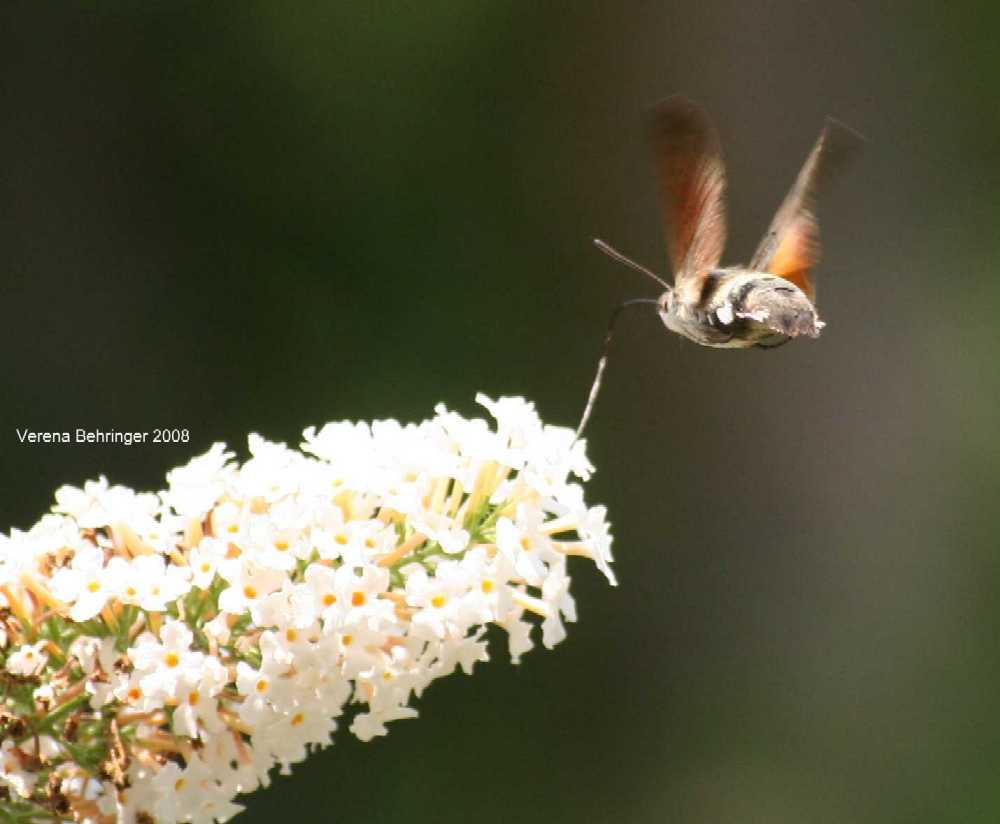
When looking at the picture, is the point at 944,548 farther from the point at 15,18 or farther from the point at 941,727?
the point at 15,18

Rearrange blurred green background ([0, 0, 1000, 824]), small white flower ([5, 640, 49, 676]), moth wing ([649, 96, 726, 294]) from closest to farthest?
1. small white flower ([5, 640, 49, 676])
2. moth wing ([649, 96, 726, 294])
3. blurred green background ([0, 0, 1000, 824])

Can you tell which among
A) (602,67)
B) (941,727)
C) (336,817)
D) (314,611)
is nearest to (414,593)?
(314,611)

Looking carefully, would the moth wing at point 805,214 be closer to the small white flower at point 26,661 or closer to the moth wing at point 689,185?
the moth wing at point 689,185

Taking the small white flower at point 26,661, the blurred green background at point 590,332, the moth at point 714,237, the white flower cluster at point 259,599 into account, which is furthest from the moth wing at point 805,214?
the blurred green background at point 590,332

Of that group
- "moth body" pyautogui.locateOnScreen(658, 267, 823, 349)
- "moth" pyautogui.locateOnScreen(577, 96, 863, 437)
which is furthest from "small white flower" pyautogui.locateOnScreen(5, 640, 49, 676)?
"moth body" pyautogui.locateOnScreen(658, 267, 823, 349)

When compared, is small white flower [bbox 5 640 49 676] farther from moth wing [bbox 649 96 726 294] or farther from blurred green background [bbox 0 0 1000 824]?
blurred green background [bbox 0 0 1000 824]

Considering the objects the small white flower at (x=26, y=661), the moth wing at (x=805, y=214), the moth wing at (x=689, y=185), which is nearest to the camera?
the small white flower at (x=26, y=661)
